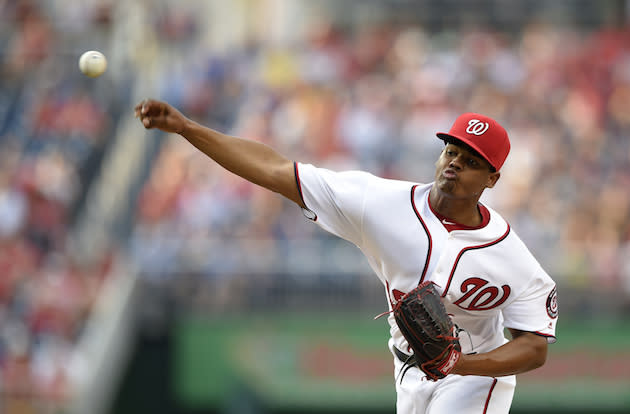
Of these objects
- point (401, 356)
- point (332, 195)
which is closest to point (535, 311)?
point (401, 356)

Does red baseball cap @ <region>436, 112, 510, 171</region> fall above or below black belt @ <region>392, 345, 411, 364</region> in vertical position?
above

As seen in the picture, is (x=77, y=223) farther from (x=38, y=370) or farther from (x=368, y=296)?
(x=368, y=296)

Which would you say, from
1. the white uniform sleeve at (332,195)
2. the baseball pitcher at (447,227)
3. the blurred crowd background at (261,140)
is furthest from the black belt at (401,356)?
the blurred crowd background at (261,140)

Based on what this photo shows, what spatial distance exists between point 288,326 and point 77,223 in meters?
3.08

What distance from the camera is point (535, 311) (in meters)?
4.29

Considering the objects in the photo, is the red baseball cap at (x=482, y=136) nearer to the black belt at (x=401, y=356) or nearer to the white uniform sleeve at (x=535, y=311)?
the white uniform sleeve at (x=535, y=311)

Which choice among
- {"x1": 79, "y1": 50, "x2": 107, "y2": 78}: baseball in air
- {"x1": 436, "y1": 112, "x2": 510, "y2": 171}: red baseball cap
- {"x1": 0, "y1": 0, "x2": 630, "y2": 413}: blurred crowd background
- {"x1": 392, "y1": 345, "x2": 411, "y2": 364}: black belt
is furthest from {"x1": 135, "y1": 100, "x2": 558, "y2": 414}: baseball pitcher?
{"x1": 0, "y1": 0, "x2": 630, "y2": 413}: blurred crowd background

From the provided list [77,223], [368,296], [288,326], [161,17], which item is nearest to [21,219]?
[77,223]

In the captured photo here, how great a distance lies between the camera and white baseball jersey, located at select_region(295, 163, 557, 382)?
13.9 feet

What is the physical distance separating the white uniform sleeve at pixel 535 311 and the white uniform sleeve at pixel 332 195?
2.51 ft

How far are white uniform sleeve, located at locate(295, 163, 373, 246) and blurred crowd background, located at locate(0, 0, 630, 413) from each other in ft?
19.7

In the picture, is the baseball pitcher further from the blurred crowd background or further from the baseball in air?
the blurred crowd background

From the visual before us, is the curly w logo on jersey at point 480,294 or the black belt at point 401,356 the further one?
the black belt at point 401,356

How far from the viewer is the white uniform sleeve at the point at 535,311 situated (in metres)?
4.27
